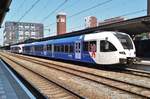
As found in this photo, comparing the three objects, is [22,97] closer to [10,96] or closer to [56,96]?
[10,96]

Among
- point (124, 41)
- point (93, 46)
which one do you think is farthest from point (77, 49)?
point (124, 41)

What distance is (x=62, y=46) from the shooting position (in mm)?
33875

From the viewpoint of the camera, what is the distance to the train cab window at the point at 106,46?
862 inches

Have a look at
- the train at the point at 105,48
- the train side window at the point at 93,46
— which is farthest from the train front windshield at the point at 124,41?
the train side window at the point at 93,46

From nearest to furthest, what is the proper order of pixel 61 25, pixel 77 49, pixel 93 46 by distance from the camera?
pixel 93 46 → pixel 77 49 → pixel 61 25

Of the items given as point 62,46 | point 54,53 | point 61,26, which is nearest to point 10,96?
point 62,46

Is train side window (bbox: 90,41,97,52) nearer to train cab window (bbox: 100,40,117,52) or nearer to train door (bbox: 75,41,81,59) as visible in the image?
train cab window (bbox: 100,40,117,52)

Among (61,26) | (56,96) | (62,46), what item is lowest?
(56,96)

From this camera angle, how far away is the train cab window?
862 inches

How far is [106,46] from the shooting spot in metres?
22.2

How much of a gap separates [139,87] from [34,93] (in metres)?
4.54

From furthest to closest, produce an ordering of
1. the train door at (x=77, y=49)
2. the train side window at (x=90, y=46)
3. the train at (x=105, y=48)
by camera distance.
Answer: the train door at (x=77, y=49)
the train side window at (x=90, y=46)
the train at (x=105, y=48)

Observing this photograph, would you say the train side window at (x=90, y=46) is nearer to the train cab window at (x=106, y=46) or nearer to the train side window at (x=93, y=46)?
the train side window at (x=93, y=46)

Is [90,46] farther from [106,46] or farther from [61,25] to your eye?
[61,25]
